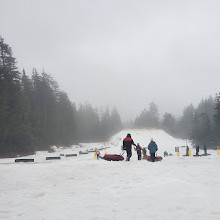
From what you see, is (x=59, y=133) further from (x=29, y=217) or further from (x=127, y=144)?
(x=29, y=217)

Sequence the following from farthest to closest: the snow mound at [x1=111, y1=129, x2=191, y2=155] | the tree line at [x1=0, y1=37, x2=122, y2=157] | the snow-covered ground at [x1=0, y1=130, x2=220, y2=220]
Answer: the snow mound at [x1=111, y1=129, x2=191, y2=155] → the tree line at [x1=0, y1=37, x2=122, y2=157] → the snow-covered ground at [x1=0, y1=130, x2=220, y2=220]

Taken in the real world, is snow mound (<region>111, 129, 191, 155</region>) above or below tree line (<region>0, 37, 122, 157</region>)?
below

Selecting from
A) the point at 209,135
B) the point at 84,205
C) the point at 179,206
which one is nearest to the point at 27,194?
the point at 84,205

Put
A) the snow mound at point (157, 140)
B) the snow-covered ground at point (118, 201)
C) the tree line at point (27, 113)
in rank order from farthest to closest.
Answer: the snow mound at point (157, 140), the tree line at point (27, 113), the snow-covered ground at point (118, 201)

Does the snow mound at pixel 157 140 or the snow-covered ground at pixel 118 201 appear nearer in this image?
the snow-covered ground at pixel 118 201

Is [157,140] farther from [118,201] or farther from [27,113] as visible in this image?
[118,201]

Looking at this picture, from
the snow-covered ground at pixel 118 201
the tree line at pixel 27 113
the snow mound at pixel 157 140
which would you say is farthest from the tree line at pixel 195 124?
the snow-covered ground at pixel 118 201

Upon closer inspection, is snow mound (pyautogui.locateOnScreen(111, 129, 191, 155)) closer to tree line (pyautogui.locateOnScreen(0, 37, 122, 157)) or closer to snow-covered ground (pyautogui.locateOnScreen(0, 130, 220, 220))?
tree line (pyautogui.locateOnScreen(0, 37, 122, 157))

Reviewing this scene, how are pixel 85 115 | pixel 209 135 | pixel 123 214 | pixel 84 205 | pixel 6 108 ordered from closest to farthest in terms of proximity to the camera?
pixel 123 214 → pixel 84 205 → pixel 6 108 → pixel 209 135 → pixel 85 115

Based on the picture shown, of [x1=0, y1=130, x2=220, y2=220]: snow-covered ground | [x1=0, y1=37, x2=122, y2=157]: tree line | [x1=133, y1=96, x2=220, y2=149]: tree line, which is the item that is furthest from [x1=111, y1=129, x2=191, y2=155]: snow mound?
[x1=0, y1=130, x2=220, y2=220]: snow-covered ground

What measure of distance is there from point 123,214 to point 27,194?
4.11m

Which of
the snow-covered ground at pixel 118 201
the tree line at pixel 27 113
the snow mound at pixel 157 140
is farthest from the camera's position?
the snow mound at pixel 157 140

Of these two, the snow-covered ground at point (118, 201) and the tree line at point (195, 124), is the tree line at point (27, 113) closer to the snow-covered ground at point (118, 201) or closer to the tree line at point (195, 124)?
the snow-covered ground at point (118, 201)

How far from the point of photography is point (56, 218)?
448cm
